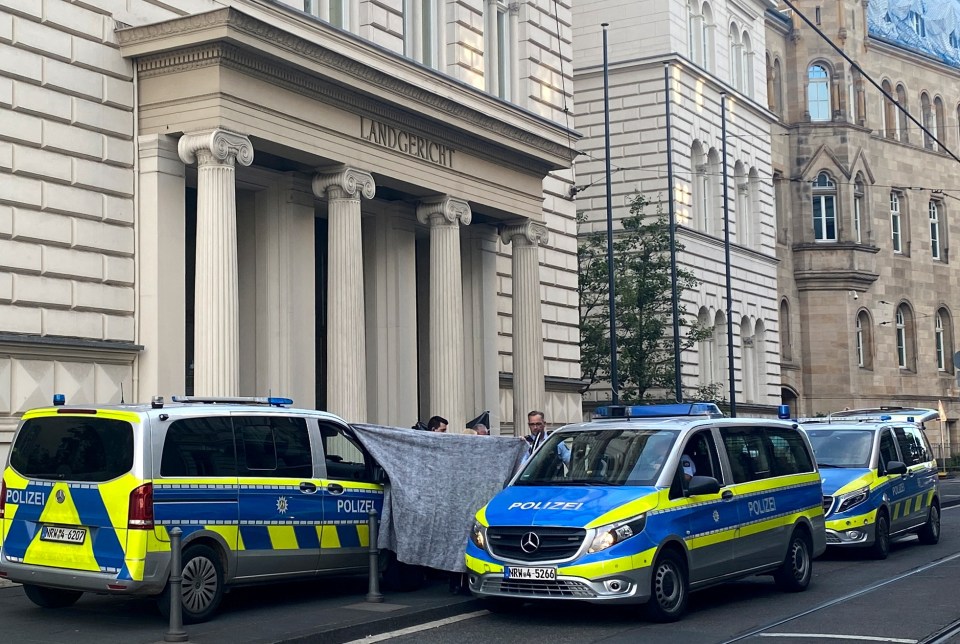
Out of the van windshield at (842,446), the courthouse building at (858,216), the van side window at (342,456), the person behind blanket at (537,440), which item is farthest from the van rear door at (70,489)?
the courthouse building at (858,216)

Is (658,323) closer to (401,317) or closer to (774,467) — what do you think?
(401,317)

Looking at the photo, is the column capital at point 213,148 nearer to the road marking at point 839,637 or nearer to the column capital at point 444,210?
the column capital at point 444,210

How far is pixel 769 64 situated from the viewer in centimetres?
5112

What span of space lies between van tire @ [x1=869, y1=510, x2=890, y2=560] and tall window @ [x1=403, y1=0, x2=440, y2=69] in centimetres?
1169

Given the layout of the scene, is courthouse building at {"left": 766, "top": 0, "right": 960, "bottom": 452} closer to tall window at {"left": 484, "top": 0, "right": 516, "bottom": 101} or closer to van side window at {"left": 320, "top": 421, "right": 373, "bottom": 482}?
tall window at {"left": 484, "top": 0, "right": 516, "bottom": 101}

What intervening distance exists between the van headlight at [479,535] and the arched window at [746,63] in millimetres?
33593

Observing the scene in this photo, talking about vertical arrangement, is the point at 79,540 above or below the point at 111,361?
below

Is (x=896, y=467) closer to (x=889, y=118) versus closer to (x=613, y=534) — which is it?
(x=613, y=534)

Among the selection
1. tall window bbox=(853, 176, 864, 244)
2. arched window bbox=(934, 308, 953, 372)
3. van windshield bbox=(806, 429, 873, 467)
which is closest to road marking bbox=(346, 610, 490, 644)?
van windshield bbox=(806, 429, 873, 467)

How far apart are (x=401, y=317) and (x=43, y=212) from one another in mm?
8305

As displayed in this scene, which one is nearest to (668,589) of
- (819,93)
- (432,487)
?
(432,487)

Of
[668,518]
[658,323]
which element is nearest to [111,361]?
[668,518]

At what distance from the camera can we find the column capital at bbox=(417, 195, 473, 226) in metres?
A: 22.4

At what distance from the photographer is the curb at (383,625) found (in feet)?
35.9
